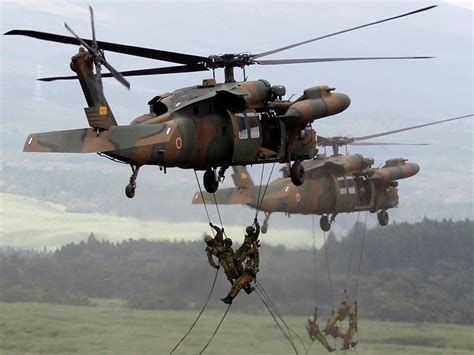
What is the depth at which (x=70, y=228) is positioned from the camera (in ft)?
311

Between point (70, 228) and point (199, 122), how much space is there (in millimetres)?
69412

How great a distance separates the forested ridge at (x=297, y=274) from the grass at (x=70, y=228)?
104 centimetres

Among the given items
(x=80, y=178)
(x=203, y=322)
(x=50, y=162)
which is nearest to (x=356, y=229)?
(x=203, y=322)

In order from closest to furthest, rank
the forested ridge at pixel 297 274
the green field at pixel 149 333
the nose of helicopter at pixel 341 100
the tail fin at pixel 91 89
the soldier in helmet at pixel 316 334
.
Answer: the tail fin at pixel 91 89, the nose of helicopter at pixel 341 100, the soldier in helmet at pixel 316 334, the green field at pixel 149 333, the forested ridge at pixel 297 274

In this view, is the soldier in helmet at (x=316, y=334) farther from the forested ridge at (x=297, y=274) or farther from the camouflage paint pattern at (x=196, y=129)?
the camouflage paint pattern at (x=196, y=129)

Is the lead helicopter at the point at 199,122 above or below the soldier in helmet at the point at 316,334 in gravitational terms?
above

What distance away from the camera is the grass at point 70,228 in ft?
208

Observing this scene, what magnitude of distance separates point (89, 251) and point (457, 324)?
21619 millimetres

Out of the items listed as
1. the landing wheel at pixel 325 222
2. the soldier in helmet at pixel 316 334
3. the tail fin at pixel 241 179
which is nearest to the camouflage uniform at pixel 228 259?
the tail fin at pixel 241 179

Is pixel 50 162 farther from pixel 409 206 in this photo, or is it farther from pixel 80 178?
pixel 409 206

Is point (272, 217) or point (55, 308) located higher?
point (272, 217)

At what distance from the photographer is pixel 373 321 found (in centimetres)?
6184

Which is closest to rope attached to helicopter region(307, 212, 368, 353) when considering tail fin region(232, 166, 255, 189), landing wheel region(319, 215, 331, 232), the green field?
the green field

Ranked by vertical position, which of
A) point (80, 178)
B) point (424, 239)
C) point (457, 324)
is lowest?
point (457, 324)
